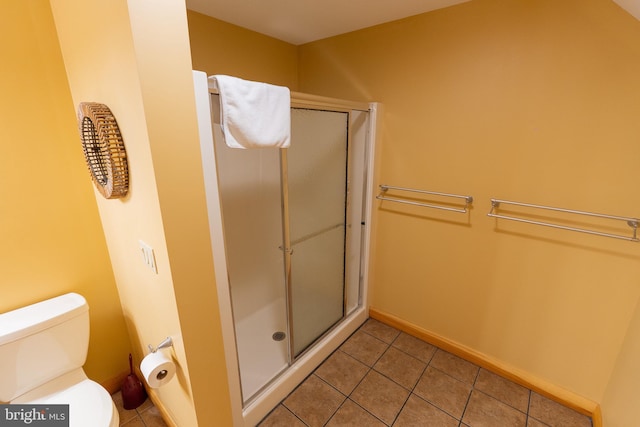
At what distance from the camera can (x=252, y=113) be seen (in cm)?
121

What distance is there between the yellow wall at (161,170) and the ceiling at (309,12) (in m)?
0.81

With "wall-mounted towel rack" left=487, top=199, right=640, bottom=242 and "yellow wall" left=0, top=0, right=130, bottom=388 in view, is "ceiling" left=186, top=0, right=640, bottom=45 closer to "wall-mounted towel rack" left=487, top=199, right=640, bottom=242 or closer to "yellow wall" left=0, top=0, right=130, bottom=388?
"yellow wall" left=0, top=0, right=130, bottom=388

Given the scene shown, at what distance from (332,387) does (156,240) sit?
→ 1470mm

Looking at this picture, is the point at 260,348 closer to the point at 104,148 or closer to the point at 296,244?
the point at 296,244

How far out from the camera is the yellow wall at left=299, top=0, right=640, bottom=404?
4.48 ft

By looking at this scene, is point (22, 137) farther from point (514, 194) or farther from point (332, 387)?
point (514, 194)

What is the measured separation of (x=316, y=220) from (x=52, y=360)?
157cm

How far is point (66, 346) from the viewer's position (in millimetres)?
1428

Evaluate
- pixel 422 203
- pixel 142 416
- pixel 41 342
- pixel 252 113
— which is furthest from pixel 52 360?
pixel 422 203

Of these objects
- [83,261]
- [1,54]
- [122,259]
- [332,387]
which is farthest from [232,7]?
[332,387]

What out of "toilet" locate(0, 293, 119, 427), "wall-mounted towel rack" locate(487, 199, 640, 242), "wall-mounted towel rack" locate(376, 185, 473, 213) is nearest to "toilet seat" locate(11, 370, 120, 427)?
"toilet" locate(0, 293, 119, 427)

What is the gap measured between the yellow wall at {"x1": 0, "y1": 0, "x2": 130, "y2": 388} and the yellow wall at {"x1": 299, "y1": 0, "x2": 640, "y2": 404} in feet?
5.40

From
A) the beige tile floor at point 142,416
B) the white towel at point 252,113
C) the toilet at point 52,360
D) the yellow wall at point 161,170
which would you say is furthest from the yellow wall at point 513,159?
the toilet at point 52,360

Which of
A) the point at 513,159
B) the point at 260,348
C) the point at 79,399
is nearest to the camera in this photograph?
the point at 79,399
